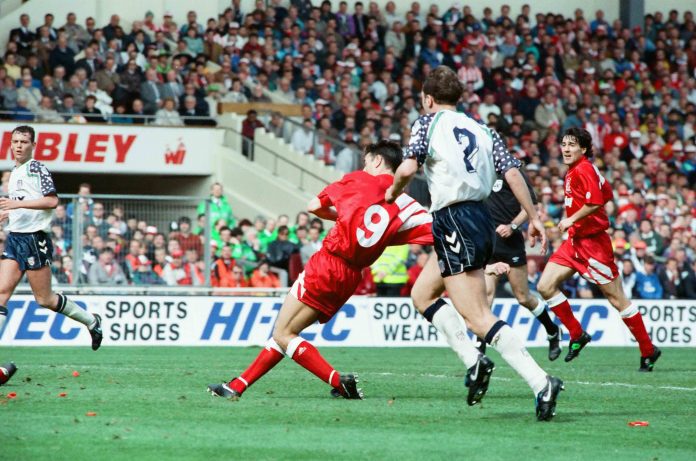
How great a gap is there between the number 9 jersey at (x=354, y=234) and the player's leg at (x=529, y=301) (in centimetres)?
357

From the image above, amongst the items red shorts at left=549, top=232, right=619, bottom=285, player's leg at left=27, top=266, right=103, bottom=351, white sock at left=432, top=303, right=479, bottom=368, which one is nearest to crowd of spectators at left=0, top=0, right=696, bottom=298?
player's leg at left=27, top=266, right=103, bottom=351

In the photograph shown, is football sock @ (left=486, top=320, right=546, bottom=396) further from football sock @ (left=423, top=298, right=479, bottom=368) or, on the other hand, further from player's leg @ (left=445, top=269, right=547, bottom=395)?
football sock @ (left=423, top=298, right=479, bottom=368)

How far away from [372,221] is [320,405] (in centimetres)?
135

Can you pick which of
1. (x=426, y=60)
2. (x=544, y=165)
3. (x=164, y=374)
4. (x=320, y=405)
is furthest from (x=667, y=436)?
(x=426, y=60)

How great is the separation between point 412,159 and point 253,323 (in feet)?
32.9

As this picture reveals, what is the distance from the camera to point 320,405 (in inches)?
359

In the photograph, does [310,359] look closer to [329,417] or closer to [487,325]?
[329,417]

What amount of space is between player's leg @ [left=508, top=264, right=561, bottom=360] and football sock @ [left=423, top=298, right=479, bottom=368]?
3.46m

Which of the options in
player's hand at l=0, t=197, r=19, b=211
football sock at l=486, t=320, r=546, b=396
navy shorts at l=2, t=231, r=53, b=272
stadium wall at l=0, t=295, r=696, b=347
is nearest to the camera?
football sock at l=486, t=320, r=546, b=396

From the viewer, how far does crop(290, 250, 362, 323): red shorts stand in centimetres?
932

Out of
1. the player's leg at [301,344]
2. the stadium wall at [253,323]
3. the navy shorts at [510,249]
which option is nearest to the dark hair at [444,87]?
the player's leg at [301,344]

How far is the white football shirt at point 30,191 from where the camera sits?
11148 mm

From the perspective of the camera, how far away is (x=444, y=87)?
27.6 ft

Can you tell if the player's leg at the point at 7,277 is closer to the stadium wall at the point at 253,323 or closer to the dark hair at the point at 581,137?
the dark hair at the point at 581,137
